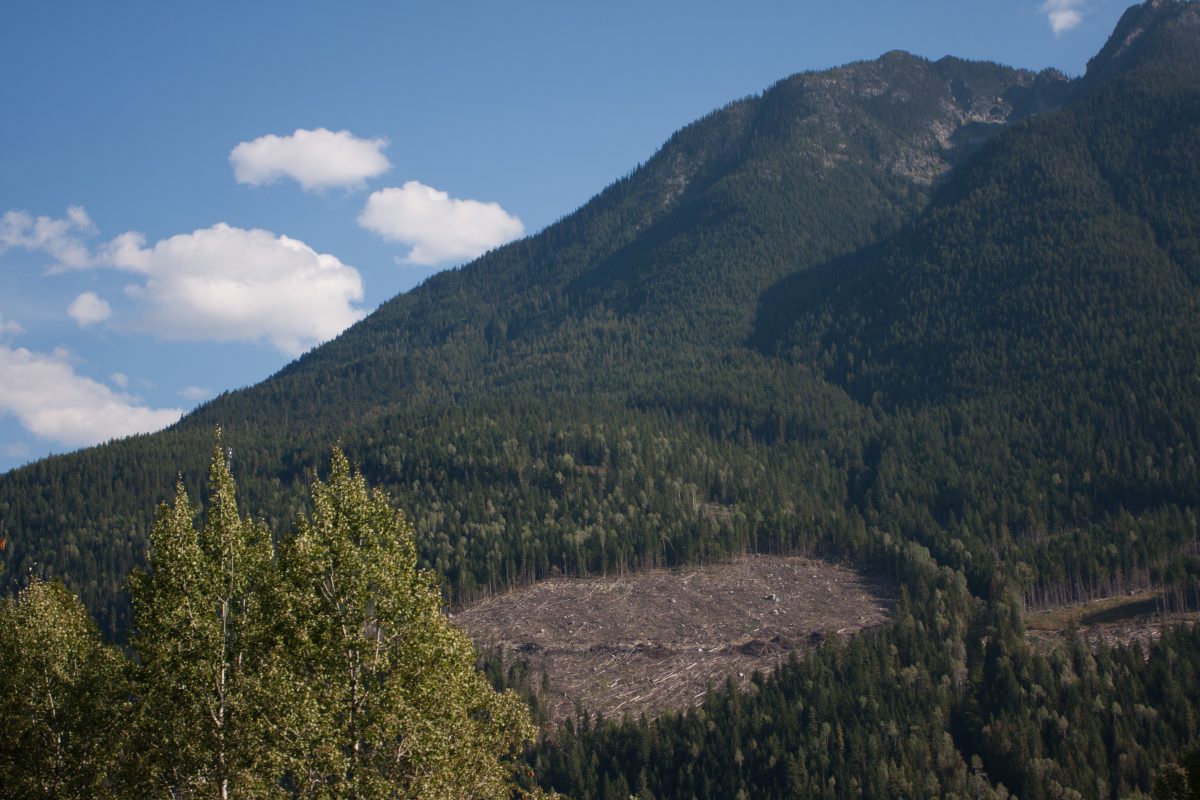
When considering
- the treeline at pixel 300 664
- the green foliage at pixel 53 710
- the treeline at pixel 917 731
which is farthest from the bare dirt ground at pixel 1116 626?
the green foliage at pixel 53 710

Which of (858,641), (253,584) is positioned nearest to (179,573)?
(253,584)

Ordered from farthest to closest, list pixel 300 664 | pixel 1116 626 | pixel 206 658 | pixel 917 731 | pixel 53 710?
1. pixel 1116 626
2. pixel 917 731
3. pixel 53 710
4. pixel 206 658
5. pixel 300 664

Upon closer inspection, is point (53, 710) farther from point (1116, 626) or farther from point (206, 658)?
point (1116, 626)

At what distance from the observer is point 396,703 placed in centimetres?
4344

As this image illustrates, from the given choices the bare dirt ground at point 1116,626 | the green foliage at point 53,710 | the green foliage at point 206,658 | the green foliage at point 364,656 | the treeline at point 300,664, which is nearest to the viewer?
the green foliage at point 364,656

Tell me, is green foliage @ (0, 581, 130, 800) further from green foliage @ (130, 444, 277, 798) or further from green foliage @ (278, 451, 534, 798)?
green foliage @ (278, 451, 534, 798)

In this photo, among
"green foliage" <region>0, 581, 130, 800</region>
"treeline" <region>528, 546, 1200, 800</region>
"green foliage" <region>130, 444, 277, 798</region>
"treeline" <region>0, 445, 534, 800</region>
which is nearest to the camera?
"treeline" <region>0, 445, 534, 800</region>

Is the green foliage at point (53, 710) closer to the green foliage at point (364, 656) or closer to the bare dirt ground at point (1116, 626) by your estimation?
the green foliage at point (364, 656)

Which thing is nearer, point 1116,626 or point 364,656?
point 364,656

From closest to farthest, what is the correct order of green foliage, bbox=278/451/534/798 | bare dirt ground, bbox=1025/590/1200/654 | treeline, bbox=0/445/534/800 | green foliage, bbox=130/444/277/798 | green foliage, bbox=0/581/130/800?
green foliage, bbox=278/451/534/798 → treeline, bbox=0/445/534/800 → green foliage, bbox=130/444/277/798 → green foliage, bbox=0/581/130/800 → bare dirt ground, bbox=1025/590/1200/654

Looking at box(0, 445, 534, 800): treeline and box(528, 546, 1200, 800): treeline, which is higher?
box(0, 445, 534, 800): treeline

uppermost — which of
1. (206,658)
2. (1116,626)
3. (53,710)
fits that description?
(206,658)

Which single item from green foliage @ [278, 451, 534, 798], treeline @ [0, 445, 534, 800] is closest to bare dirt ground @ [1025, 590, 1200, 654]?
green foliage @ [278, 451, 534, 798]

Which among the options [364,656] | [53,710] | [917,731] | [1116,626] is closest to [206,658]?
[364,656]
